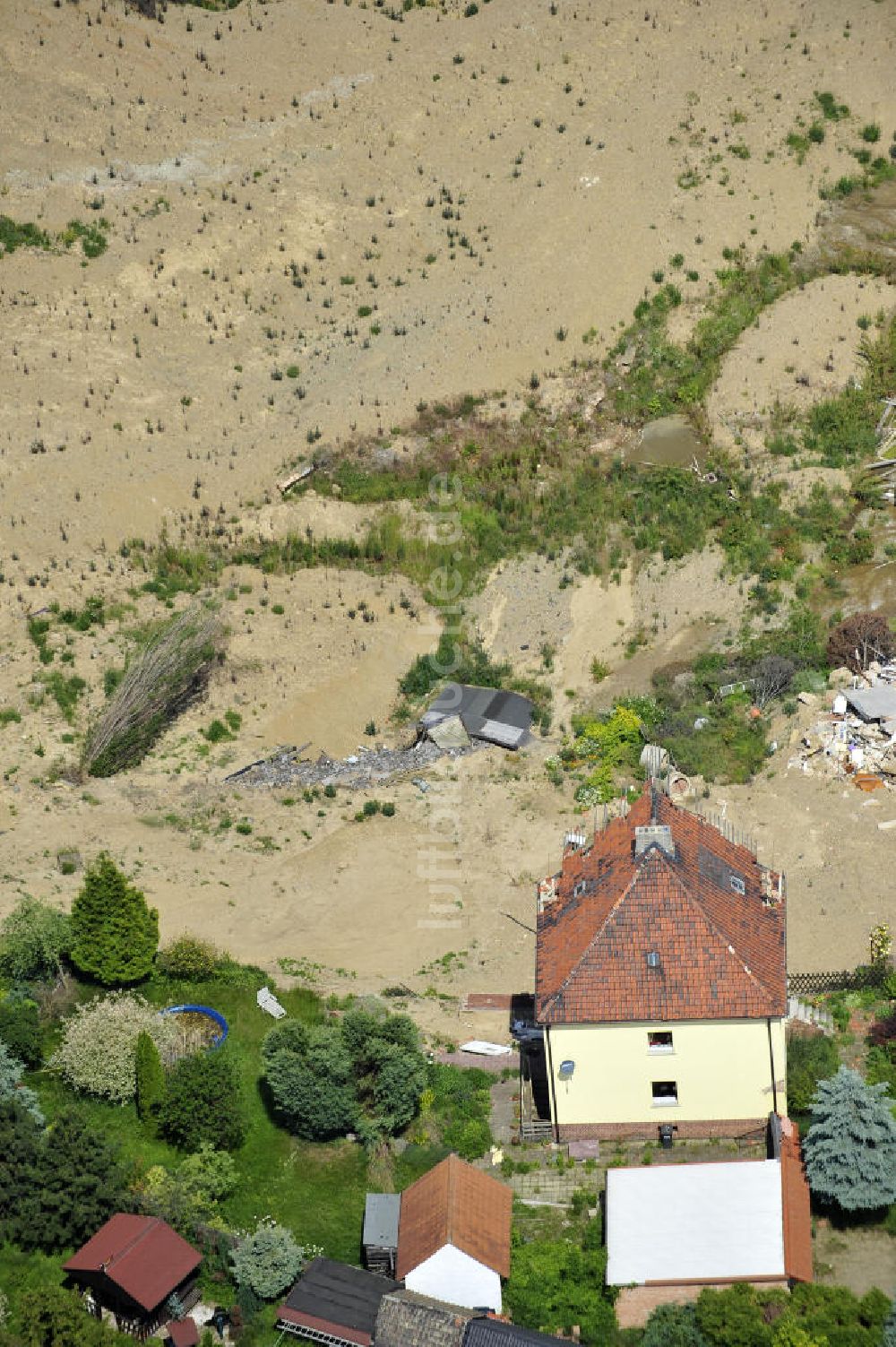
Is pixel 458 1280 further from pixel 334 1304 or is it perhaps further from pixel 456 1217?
pixel 334 1304

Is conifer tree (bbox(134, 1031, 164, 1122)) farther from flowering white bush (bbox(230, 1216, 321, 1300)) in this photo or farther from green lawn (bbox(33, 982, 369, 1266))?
flowering white bush (bbox(230, 1216, 321, 1300))

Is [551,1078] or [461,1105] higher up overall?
[551,1078]

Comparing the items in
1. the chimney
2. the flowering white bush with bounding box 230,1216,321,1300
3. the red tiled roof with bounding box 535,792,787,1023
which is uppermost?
the chimney

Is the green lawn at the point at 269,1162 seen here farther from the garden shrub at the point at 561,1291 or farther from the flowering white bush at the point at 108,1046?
the garden shrub at the point at 561,1291

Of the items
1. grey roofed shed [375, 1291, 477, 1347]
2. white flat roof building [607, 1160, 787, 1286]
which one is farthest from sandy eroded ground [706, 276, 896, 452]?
grey roofed shed [375, 1291, 477, 1347]

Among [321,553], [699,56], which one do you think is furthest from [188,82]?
[321,553]

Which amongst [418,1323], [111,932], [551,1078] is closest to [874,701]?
[551,1078]
